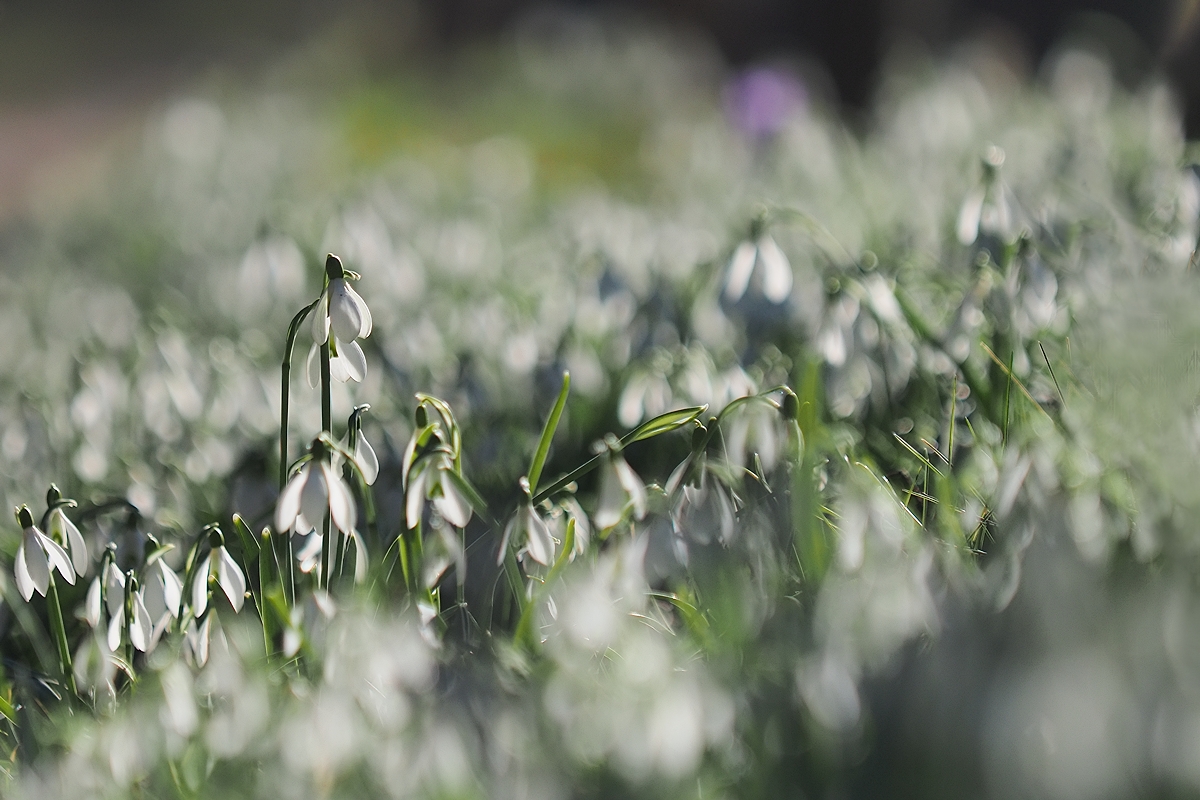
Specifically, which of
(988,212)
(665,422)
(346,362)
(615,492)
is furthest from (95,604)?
(988,212)

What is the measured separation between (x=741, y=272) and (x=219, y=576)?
96cm

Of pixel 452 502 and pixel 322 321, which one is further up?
pixel 322 321

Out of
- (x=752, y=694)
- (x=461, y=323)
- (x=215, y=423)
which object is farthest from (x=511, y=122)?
(x=752, y=694)

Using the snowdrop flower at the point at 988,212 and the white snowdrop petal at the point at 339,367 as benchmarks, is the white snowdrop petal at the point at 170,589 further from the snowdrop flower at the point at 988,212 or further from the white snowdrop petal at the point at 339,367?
the snowdrop flower at the point at 988,212

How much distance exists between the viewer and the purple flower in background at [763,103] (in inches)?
220

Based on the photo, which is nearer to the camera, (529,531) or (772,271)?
(529,531)

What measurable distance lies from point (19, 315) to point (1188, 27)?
3.43 m

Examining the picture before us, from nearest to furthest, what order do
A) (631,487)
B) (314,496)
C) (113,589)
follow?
(314,496) → (631,487) → (113,589)

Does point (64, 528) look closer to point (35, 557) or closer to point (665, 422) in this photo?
point (35, 557)

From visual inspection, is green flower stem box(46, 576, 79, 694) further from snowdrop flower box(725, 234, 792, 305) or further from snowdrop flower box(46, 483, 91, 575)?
snowdrop flower box(725, 234, 792, 305)

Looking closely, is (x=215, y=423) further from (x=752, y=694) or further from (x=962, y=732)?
(x=962, y=732)

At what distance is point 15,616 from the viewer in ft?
5.95

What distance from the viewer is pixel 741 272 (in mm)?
1834

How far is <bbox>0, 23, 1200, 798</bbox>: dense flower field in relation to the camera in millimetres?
1063
